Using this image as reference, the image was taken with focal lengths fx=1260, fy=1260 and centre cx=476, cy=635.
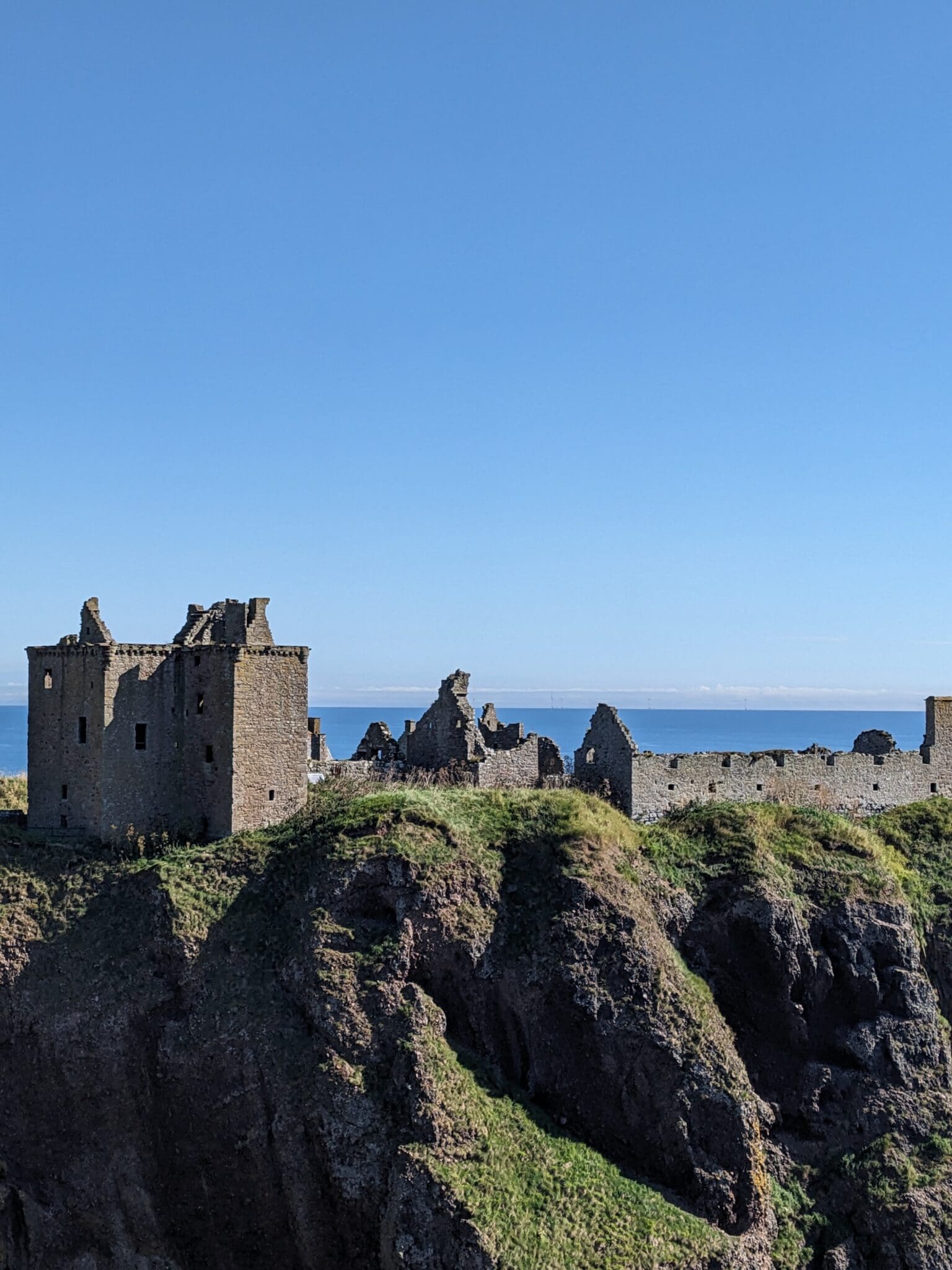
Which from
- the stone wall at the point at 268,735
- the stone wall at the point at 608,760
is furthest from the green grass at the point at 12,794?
the stone wall at the point at 608,760

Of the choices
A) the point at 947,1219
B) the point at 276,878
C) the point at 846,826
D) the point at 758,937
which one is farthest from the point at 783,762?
the point at 276,878

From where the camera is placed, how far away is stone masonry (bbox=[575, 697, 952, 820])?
133ft

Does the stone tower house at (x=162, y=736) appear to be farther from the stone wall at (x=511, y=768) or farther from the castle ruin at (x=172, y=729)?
the stone wall at (x=511, y=768)

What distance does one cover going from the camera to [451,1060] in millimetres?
29594

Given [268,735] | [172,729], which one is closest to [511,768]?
[268,735]

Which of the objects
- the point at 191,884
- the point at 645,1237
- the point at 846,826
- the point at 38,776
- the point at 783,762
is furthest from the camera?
the point at 783,762

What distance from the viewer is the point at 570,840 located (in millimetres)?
33156

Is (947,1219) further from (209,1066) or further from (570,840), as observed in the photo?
(209,1066)

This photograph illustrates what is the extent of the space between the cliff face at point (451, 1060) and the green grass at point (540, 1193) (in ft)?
0.25

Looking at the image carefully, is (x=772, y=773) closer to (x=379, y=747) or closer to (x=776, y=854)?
(x=776, y=854)

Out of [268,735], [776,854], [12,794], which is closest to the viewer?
[268,735]

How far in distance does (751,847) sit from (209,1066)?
16000mm

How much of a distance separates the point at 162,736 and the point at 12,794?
11213 mm

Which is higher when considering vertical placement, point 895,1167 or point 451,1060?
point 451,1060
